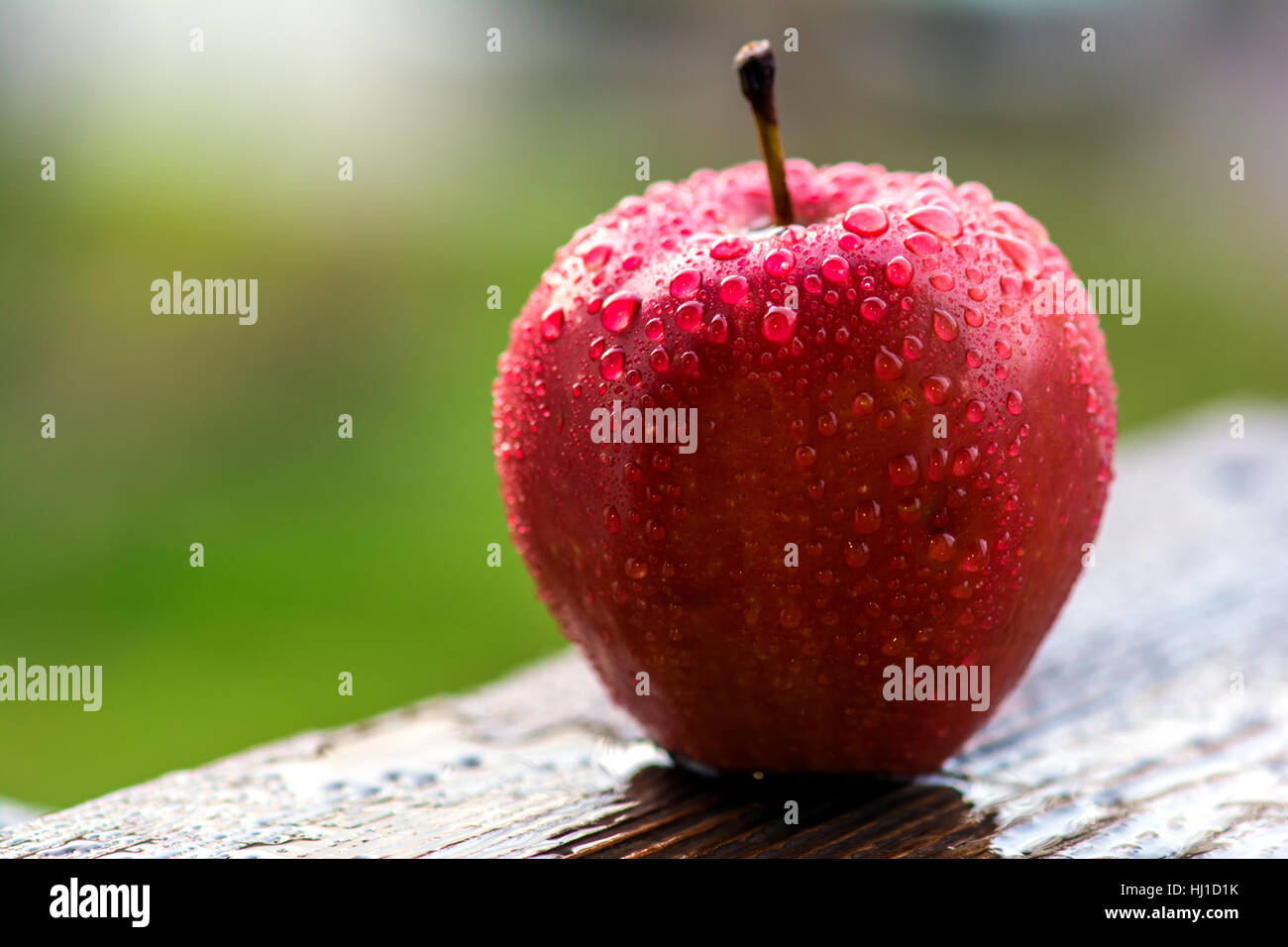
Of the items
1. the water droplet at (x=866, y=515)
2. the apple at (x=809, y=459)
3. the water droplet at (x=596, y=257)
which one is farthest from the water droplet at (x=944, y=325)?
the water droplet at (x=596, y=257)

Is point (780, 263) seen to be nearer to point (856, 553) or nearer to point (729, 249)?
point (729, 249)

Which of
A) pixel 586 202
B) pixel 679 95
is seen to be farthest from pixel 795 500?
pixel 679 95

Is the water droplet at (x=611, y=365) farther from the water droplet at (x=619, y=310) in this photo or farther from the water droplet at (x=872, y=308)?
the water droplet at (x=872, y=308)

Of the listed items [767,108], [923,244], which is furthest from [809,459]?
[767,108]

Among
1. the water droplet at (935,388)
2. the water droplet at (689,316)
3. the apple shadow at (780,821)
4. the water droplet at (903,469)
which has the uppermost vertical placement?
the water droplet at (689,316)

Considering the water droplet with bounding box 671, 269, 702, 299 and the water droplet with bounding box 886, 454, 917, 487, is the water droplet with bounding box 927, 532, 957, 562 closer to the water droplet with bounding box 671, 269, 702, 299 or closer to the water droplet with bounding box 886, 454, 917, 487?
the water droplet with bounding box 886, 454, 917, 487
